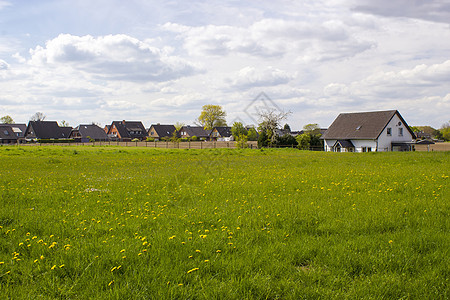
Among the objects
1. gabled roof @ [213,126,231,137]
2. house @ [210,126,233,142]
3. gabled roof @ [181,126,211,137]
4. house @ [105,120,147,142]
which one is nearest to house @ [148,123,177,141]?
house @ [105,120,147,142]

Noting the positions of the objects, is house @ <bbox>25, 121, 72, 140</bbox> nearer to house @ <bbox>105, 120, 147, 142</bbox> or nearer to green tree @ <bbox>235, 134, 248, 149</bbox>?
house @ <bbox>105, 120, 147, 142</bbox>

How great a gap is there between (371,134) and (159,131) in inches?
3627

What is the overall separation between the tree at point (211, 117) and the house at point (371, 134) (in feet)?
203

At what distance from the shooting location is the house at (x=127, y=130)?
131250 mm

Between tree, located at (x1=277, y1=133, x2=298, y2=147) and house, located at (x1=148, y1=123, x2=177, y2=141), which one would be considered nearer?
tree, located at (x1=277, y1=133, x2=298, y2=147)

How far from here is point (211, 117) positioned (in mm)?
128875

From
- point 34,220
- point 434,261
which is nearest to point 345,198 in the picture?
point 434,261

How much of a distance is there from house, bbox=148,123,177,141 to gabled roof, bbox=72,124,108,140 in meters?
21.6

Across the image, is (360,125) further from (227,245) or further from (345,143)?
(227,245)

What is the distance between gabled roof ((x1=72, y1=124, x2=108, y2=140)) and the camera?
116525 millimetres

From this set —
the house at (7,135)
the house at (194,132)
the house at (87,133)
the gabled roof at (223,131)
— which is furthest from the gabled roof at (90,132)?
the gabled roof at (223,131)

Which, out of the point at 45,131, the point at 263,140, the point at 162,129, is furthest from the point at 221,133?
the point at 45,131

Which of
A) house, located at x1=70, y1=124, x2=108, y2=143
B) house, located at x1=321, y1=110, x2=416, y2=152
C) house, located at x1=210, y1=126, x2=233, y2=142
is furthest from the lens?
house, located at x1=210, y1=126, x2=233, y2=142

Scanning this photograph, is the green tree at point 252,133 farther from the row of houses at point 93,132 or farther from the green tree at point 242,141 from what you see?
the row of houses at point 93,132
